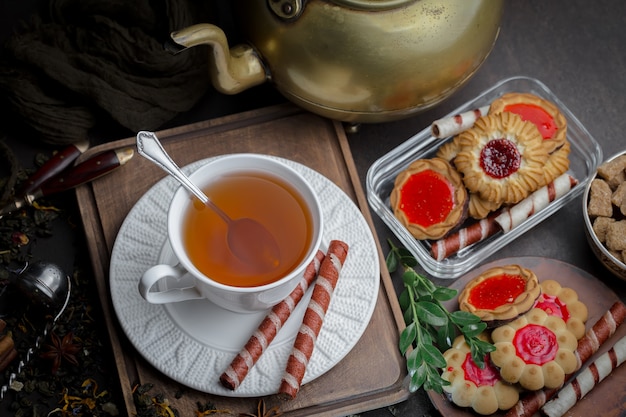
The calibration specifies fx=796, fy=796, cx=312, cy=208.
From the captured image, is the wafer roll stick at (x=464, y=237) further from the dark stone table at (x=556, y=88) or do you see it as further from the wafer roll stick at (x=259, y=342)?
the wafer roll stick at (x=259, y=342)

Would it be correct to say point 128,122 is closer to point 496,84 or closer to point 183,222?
point 183,222

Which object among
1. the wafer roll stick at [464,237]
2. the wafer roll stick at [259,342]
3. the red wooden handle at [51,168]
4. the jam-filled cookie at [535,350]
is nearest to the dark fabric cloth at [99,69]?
the red wooden handle at [51,168]

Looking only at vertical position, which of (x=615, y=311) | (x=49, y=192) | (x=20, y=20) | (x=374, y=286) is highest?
(x=20, y=20)

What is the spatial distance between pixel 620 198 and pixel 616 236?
9cm

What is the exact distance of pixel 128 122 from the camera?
1.88 m

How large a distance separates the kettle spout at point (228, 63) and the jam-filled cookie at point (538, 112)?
1.97 feet

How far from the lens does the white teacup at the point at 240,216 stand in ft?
4.66

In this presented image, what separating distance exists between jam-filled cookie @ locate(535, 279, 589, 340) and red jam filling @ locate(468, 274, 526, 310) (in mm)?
63

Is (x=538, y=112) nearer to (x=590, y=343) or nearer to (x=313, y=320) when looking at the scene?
(x=590, y=343)

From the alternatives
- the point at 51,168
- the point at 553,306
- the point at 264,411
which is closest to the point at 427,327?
the point at 553,306

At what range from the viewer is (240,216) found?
59.0 inches

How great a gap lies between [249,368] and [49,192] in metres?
0.63

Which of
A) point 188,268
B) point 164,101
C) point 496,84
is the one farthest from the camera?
point 496,84

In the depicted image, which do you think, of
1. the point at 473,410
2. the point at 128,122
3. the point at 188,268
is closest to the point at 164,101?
the point at 128,122
